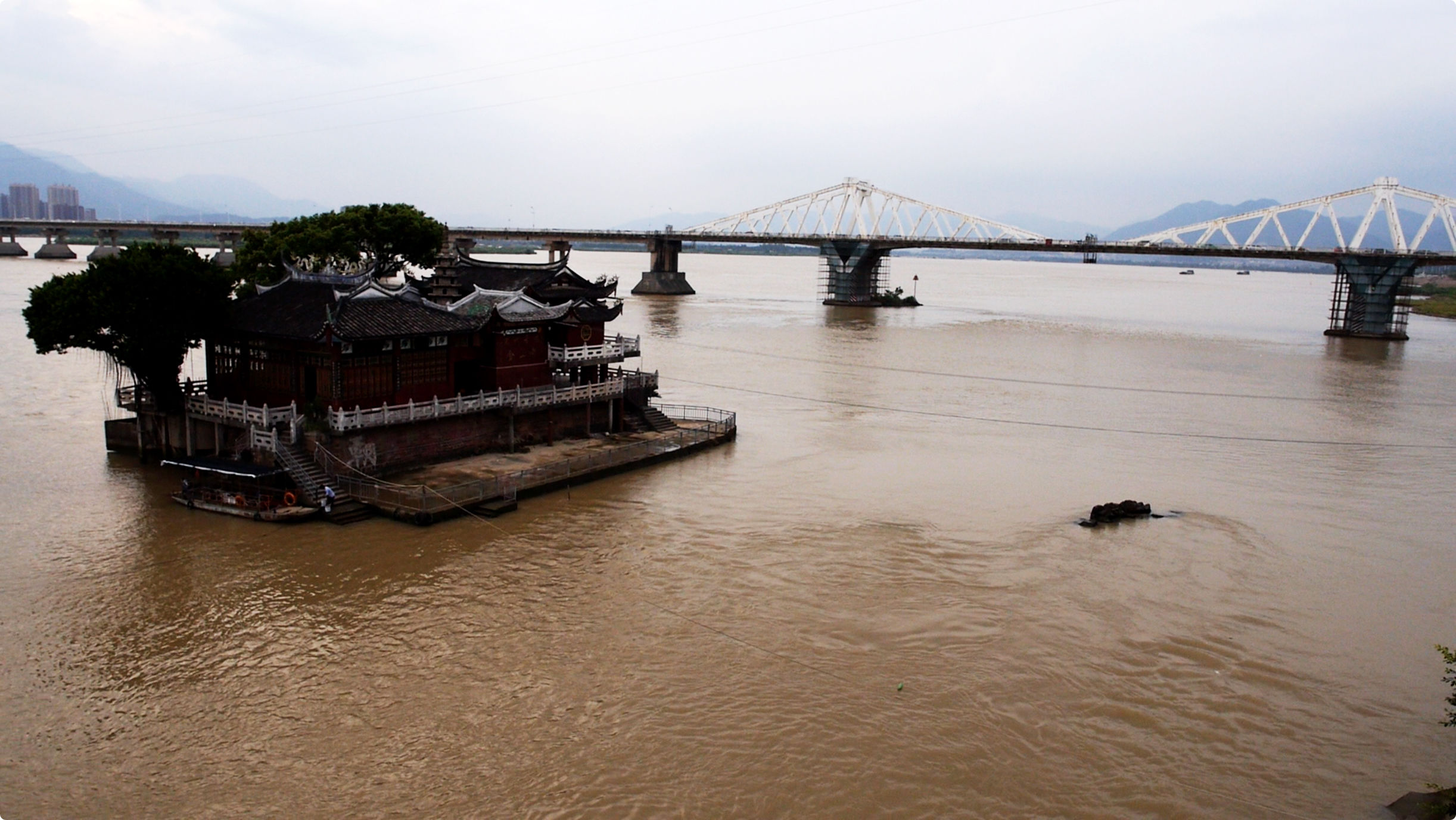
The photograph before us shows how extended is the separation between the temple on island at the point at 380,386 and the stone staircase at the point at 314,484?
45mm

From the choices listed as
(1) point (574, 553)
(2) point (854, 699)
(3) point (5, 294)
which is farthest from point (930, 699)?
(3) point (5, 294)

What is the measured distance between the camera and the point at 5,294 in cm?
9469

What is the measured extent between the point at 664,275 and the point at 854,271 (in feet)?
88.9

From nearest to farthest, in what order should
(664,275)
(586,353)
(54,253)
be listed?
(586,353), (664,275), (54,253)

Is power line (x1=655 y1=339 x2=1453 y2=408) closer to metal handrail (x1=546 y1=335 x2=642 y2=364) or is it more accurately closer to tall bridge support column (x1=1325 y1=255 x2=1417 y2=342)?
metal handrail (x1=546 y1=335 x2=642 y2=364)

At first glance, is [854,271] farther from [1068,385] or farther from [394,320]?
[394,320]

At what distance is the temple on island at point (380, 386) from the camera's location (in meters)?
27.8

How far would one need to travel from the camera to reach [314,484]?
26.6 metres

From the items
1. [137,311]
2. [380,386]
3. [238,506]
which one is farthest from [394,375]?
[137,311]

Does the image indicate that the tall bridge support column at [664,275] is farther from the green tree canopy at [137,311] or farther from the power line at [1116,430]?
the green tree canopy at [137,311]

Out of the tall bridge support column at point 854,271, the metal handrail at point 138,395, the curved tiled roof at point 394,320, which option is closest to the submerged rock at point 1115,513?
the curved tiled roof at point 394,320

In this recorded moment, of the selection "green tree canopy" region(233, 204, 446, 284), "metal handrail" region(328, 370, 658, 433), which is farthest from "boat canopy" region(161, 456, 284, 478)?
"green tree canopy" region(233, 204, 446, 284)

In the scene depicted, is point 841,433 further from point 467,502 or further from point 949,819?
point 949,819

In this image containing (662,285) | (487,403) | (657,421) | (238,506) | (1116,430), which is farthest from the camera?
(662,285)
